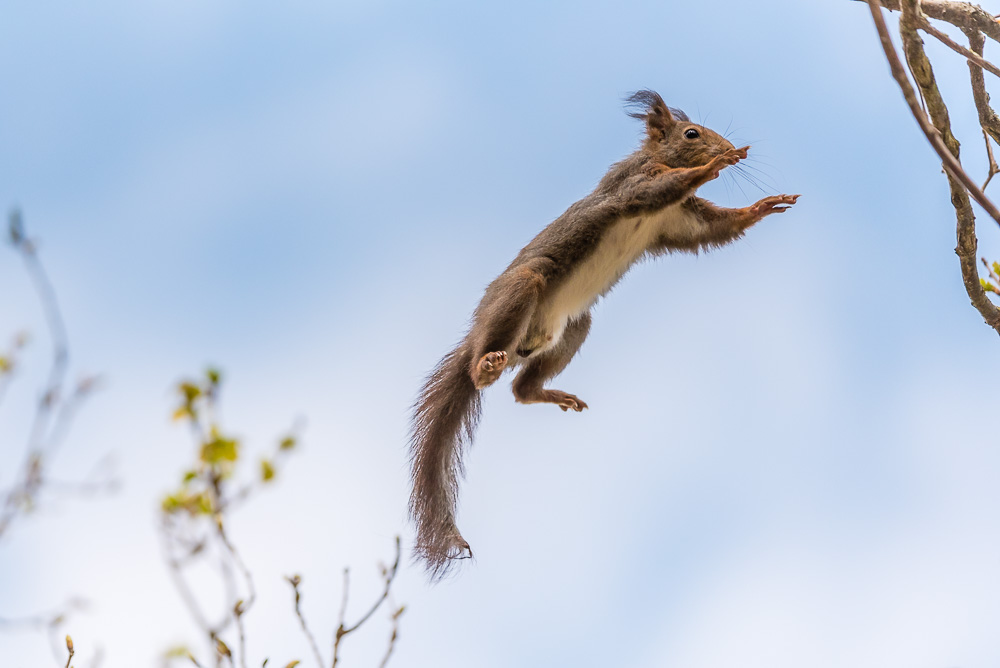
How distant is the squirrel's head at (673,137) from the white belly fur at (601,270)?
1.46ft

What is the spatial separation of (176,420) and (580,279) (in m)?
3.82

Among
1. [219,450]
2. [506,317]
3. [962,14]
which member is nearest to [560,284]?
[506,317]

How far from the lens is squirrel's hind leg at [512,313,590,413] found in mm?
5446

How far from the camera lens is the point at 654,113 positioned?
20.6ft

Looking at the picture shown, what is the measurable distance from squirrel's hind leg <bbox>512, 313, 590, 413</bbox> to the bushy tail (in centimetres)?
39

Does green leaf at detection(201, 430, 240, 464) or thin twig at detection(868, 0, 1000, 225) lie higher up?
thin twig at detection(868, 0, 1000, 225)

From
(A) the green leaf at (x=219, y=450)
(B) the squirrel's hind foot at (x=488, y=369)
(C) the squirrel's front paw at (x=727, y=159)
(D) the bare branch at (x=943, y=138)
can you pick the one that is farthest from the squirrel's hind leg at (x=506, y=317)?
(A) the green leaf at (x=219, y=450)

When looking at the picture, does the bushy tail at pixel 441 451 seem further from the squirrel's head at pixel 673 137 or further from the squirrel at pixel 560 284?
the squirrel's head at pixel 673 137

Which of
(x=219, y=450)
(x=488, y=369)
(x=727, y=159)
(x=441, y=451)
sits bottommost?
(x=219, y=450)

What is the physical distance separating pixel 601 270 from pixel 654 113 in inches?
60.2

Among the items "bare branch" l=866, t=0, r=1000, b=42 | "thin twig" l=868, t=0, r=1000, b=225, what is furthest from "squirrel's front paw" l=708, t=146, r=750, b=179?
"thin twig" l=868, t=0, r=1000, b=225

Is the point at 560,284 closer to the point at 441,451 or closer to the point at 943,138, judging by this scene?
the point at 441,451

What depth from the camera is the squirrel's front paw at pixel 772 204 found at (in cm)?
508

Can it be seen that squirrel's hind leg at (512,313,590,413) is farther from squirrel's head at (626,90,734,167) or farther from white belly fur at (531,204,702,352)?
squirrel's head at (626,90,734,167)
